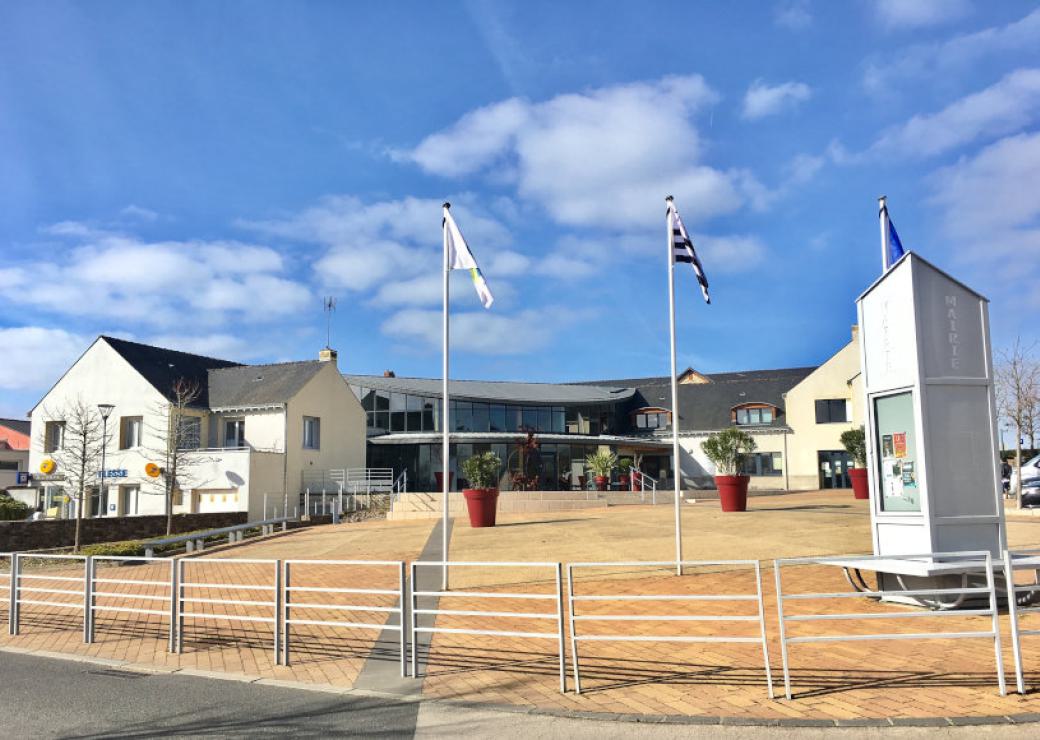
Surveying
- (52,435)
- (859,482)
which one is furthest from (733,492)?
(52,435)

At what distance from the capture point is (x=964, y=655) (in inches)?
298

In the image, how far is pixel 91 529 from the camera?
973 inches

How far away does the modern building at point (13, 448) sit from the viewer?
206 ft

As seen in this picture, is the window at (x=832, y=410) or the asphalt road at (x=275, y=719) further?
the window at (x=832, y=410)

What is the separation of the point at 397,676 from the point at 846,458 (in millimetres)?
39500

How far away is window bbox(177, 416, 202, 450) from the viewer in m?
30.3

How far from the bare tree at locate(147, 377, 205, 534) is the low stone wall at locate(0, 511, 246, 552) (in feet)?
6.78

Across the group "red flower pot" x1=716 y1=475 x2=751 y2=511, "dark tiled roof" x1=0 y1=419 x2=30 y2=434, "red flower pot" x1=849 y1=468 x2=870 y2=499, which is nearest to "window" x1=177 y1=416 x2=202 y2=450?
"red flower pot" x1=716 y1=475 x2=751 y2=511

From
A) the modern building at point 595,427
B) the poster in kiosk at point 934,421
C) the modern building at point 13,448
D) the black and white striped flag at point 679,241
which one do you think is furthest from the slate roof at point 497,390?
the modern building at point 13,448

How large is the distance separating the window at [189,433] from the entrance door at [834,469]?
30.8m

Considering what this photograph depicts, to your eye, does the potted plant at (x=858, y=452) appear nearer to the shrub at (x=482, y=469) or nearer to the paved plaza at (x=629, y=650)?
the paved plaza at (x=629, y=650)

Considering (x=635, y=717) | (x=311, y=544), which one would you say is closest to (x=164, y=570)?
(x=311, y=544)

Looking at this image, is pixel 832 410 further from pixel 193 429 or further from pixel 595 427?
pixel 193 429

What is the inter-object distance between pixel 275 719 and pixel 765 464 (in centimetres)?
4169
